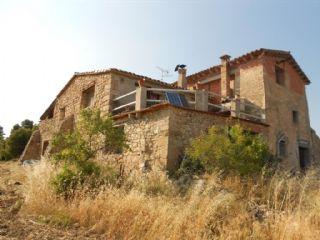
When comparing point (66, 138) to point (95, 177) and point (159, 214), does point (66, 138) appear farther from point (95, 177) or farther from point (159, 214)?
point (159, 214)

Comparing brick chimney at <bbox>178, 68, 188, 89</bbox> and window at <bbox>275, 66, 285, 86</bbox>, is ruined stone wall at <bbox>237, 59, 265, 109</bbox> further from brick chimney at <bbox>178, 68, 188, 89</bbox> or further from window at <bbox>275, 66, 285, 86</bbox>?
brick chimney at <bbox>178, 68, 188, 89</bbox>

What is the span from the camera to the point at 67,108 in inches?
713

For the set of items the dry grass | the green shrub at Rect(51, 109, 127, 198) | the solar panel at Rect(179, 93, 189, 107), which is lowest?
the dry grass

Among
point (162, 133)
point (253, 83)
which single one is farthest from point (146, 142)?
point (253, 83)

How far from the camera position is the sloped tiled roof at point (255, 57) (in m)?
16.2

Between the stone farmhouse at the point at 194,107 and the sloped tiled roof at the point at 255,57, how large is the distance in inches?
1.9

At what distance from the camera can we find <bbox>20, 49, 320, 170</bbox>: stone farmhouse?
11.1m

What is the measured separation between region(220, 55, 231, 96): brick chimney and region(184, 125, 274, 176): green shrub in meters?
7.21

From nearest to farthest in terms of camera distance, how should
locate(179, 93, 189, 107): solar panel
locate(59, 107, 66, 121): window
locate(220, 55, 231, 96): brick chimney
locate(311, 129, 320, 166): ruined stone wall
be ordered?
locate(179, 93, 189, 107): solar panel
locate(220, 55, 231, 96): brick chimney
locate(311, 129, 320, 166): ruined stone wall
locate(59, 107, 66, 121): window

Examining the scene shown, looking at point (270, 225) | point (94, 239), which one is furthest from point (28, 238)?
point (270, 225)

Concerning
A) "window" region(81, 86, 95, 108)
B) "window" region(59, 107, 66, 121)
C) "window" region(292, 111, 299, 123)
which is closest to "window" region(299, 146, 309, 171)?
"window" region(292, 111, 299, 123)

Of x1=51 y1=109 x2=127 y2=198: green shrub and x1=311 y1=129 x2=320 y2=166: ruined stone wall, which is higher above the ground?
x1=311 y1=129 x2=320 y2=166: ruined stone wall

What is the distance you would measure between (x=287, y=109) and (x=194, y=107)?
262 inches

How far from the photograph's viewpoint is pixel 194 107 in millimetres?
12820
